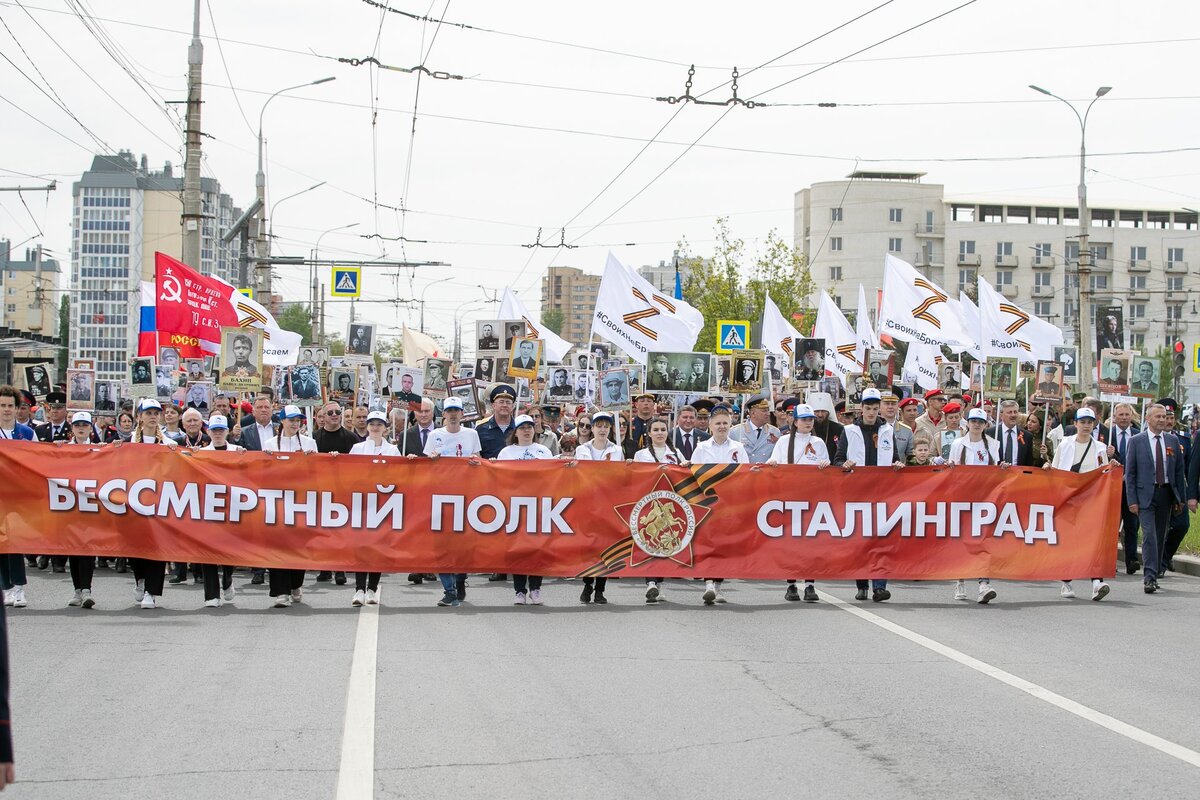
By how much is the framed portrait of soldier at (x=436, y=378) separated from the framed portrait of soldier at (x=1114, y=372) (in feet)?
30.4

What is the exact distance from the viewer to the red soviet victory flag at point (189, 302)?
19562 millimetres

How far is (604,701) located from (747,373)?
10.9 metres

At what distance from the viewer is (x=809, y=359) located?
2188 cm

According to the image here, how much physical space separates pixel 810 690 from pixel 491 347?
37.5 ft

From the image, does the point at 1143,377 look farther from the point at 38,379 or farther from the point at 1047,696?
the point at 38,379

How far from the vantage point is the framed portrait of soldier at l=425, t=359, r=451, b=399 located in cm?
2042

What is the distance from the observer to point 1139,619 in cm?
1188

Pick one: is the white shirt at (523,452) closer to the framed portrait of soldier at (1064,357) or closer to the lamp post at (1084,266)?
the framed portrait of soldier at (1064,357)

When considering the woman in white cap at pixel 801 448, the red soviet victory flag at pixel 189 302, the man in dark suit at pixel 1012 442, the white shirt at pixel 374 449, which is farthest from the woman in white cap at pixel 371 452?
the red soviet victory flag at pixel 189 302

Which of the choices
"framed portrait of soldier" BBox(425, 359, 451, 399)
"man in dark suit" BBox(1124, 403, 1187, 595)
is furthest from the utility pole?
"man in dark suit" BBox(1124, 403, 1187, 595)

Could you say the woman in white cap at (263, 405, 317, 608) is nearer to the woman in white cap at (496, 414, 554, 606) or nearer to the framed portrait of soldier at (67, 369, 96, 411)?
the woman in white cap at (496, 414, 554, 606)

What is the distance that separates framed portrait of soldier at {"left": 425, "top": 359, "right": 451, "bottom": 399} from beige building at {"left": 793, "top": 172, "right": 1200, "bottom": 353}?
83949mm

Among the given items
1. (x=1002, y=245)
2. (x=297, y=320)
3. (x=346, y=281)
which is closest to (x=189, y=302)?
(x=346, y=281)

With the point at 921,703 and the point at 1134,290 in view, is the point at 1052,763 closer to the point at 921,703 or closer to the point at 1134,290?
the point at 921,703
